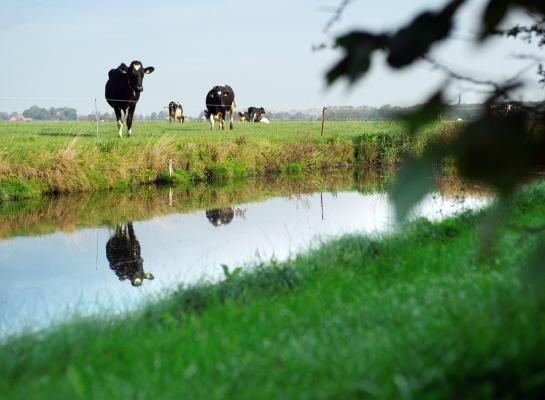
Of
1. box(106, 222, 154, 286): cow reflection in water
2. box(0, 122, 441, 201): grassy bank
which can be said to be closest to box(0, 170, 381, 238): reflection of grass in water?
box(0, 122, 441, 201): grassy bank

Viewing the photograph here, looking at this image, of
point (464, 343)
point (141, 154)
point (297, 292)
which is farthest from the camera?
point (141, 154)

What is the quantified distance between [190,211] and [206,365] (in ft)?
32.7

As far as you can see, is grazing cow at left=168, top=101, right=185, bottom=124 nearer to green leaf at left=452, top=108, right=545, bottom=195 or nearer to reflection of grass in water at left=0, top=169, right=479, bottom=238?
reflection of grass in water at left=0, top=169, right=479, bottom=238

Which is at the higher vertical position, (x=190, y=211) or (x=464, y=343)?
(x=464, y=343)

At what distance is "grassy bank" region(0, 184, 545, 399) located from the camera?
2.44 meters

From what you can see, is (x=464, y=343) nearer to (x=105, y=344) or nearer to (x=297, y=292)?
(x=105, y=344)

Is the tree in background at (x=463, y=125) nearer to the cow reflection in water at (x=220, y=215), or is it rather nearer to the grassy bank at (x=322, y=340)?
the grassy bank at (x=322, y=340)

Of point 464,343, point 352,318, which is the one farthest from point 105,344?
point 464,343

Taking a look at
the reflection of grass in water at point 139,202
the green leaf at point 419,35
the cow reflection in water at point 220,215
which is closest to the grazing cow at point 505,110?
the green leaf at point 419,35

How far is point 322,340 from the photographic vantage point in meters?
3.45

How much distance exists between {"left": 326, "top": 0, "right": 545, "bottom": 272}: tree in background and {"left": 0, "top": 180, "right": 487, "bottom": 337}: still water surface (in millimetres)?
4136

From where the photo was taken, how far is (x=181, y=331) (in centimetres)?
A: 408

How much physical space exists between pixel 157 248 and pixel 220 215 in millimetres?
2791

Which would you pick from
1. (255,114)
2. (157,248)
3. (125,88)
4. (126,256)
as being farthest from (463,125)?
(255,114)
